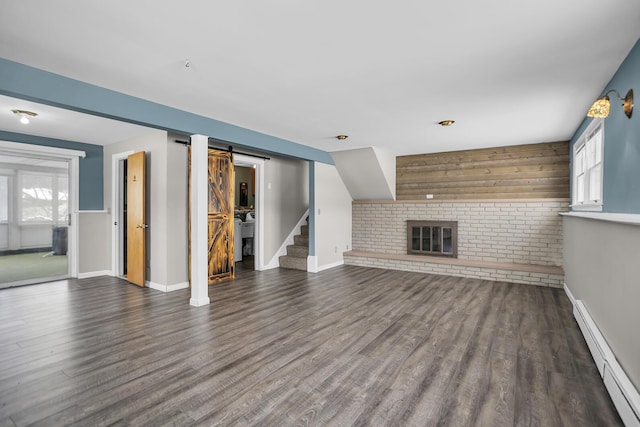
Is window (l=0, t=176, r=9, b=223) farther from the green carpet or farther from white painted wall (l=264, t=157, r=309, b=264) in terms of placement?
white painted wall (l=264, t=157, r=309, b=264)

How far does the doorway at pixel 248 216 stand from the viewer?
20.3 ft

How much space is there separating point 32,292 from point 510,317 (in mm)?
6210

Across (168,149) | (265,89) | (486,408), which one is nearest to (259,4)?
(265,89)

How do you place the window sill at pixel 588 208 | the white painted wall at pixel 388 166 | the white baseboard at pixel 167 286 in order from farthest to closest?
the white painted wall at pixel 388 166 → the white baseboard at pixel 167 286 → the window sill at pixel 588 208

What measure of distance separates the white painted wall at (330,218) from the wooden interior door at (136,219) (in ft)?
9.38

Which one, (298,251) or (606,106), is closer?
(606,106)

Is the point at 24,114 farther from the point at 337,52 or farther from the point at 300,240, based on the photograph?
the point at 300,240

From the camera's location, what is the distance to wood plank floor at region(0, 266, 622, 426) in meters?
1.90

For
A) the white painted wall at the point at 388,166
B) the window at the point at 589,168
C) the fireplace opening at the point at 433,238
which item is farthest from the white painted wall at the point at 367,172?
the window at the point at 589,168

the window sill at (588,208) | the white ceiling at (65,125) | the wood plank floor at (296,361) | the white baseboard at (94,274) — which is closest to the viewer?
the wood plank floor at (296,361)

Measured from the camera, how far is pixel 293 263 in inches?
252

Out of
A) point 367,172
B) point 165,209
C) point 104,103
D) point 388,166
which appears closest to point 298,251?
point 367,172

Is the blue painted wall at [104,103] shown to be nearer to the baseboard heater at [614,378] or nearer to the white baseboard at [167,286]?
the white baseboard at [167,286]

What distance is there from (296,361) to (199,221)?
2184 mm
